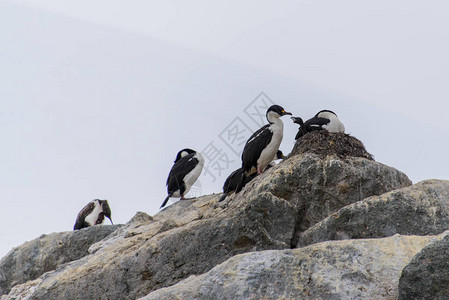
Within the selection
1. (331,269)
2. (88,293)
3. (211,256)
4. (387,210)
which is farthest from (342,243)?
(88,293)

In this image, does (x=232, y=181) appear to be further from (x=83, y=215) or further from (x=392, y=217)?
(x=83, y=215)

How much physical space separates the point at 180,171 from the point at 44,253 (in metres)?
3.89

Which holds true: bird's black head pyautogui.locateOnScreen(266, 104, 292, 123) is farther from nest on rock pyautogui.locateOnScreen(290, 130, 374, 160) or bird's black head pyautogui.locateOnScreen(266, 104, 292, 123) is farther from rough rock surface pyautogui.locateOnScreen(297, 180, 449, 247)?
rough rock surface pyautogui.locateOnScreen(297, 180, 449, 247)

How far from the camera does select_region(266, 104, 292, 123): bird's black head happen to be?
1345 cm

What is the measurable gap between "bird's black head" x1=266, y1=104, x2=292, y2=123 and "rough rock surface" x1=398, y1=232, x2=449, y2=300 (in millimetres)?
8093

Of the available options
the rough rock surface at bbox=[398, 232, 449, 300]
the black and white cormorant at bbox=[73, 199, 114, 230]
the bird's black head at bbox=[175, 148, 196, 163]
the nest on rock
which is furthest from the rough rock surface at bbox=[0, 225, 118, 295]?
the rough rock surface at bbox=[398, 232, 449, 300]

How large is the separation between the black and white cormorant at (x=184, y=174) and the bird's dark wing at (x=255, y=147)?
331 cm

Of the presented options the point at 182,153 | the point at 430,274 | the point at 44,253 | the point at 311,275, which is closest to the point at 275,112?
the point at 182,153

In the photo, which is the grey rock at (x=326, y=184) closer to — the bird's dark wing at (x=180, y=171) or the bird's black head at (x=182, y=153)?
the bird's dark wing at (x=180, y=171)

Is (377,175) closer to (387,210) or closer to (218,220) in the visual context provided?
(387,210)

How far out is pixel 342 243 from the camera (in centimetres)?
657

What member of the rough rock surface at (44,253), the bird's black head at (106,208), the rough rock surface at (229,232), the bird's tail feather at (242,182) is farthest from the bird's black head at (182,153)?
the rough rock surface at (229,232)

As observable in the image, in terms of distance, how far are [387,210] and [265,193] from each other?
1.69 m

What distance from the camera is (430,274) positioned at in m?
5.42
